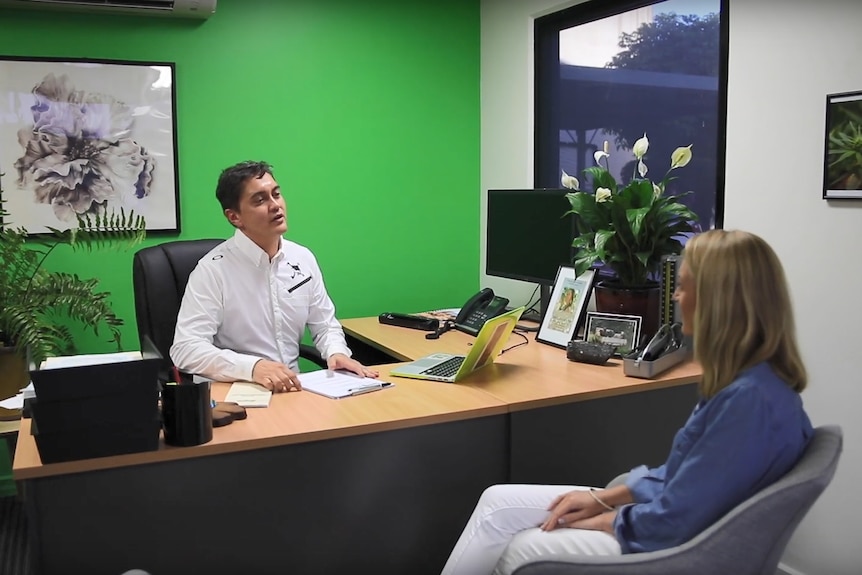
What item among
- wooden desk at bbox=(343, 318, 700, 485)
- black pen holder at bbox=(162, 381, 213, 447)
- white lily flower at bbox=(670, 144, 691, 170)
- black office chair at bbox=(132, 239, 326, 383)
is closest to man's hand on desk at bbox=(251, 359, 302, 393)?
wooden desk at bbox=(343, 318, 700, 485)

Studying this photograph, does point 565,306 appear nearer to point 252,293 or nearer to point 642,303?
point 642,303

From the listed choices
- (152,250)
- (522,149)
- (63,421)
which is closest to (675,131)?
(522,149)

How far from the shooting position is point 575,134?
145 inches

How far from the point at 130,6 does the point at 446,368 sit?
2.12 metres

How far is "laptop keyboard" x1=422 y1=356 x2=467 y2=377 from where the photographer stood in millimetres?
2456

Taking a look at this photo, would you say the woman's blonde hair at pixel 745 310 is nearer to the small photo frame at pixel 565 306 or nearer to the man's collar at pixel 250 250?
the small photo frame at pixel 565 306

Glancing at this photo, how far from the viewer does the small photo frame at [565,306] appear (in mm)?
2826

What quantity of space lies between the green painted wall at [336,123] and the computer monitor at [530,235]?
698mm

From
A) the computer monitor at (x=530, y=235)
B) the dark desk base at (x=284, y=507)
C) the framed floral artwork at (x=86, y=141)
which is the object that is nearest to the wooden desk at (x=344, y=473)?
the dark desk base at (x=284, y=507)

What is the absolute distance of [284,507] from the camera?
1.92 meters

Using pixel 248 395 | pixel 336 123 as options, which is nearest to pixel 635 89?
pixel 336 123

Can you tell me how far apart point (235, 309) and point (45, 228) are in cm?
124

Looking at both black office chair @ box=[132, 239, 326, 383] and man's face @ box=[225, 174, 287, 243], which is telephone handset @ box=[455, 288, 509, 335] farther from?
black office chair @ box=[132, 239, 326, 383]

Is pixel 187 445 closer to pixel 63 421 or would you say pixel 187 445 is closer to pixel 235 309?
pixel 63 421
